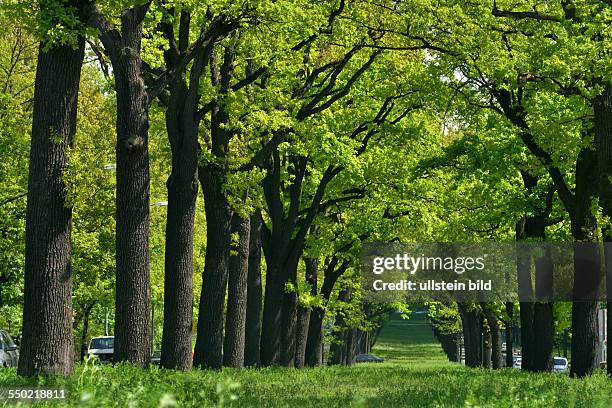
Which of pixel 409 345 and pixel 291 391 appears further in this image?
pixel 409 345

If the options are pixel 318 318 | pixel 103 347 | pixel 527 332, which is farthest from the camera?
pixel 318 318

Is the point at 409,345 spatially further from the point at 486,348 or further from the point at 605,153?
the point at 605,153

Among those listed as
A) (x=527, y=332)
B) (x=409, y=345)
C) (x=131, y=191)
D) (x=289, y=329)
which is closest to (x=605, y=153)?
(x=131, y=191)

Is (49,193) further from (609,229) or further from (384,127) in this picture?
(384,127)

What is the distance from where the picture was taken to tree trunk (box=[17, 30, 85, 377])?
1542 cm

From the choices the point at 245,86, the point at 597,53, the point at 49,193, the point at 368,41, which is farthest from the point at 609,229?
the point at 49,193

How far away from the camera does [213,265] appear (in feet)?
77.1

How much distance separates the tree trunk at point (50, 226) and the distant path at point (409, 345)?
81.5 m

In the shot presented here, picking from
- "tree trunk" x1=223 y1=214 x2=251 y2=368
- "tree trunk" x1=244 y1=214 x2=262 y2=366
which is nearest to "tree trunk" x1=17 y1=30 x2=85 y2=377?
"tree trunk" x1=223 y1=214 x2=251 y2=368

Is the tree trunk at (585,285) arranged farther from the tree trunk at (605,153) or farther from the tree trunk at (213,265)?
the tree trunk at (213,265)

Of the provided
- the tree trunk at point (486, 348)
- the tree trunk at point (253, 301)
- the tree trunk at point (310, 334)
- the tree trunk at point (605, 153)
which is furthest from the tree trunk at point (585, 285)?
the tree trunk at point (486, 348)

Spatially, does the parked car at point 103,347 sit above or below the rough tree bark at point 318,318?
below

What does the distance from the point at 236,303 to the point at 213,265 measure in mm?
3572

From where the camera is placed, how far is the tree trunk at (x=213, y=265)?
76.6 ft
